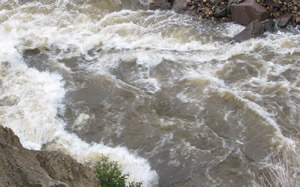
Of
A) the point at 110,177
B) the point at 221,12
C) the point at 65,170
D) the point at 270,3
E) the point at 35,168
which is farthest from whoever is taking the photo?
the point at 221,12

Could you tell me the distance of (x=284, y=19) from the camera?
973 cm

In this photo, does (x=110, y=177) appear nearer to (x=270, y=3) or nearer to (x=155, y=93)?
(x=155, y=93)

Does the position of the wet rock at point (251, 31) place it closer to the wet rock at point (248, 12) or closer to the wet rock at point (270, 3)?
the wet rock at point (248, 12)

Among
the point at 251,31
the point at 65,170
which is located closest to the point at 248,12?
the point at 251,31

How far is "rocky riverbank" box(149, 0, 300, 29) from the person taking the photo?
9.78 metres

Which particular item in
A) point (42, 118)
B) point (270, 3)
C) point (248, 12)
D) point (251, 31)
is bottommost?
point (42, 118)

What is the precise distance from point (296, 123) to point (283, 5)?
4.48m

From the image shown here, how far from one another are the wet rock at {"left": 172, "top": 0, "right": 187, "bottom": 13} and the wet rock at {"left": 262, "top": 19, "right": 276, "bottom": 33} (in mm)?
2542

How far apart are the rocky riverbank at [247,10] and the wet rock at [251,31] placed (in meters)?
0.53

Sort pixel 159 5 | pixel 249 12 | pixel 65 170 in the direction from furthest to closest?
pixel 159 5 < pixel 249 12 < pixel 65 170

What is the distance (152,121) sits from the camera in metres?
6.96

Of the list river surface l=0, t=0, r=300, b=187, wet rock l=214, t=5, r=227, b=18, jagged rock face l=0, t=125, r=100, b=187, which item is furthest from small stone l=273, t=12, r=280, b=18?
jagged rock face l=0, t=125, r=100, b=187

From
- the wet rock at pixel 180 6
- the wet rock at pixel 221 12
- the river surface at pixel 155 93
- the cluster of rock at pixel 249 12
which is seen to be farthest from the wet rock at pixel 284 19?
the wet rock at pixel 180 6

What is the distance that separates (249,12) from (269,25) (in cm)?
69
